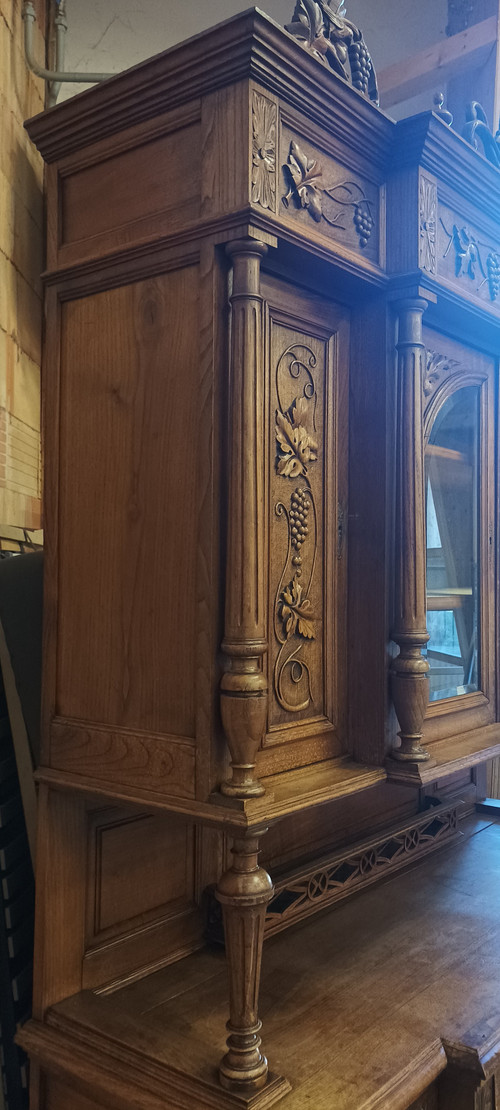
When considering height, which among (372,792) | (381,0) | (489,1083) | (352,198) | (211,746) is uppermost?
(381,0)

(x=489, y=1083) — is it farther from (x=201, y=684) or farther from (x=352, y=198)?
(x=352, y=198)

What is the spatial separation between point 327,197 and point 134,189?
280 millimetres

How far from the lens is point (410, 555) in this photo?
1359mm

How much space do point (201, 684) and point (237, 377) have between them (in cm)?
39

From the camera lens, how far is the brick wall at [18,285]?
4.67ft

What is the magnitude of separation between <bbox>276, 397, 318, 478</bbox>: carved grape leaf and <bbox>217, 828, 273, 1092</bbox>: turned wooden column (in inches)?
20.0

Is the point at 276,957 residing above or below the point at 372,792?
below

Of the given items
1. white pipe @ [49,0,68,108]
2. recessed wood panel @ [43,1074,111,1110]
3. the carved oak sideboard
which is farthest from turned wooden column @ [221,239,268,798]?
white pipe @ [49,0,68,108]

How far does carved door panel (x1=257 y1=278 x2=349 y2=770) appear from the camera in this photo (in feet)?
3.93

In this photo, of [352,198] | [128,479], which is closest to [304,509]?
[128,479]

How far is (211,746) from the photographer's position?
3.46 feet

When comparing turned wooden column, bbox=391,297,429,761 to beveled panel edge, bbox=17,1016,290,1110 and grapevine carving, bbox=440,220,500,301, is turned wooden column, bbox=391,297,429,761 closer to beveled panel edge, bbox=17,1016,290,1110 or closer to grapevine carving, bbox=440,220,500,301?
grapevine carving, bbox=440,220,500,301

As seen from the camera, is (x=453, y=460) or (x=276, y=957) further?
(x=453, y=460)

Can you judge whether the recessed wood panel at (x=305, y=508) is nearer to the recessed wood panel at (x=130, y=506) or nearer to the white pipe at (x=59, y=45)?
the recessed wood panel at (x=130, y=506)
